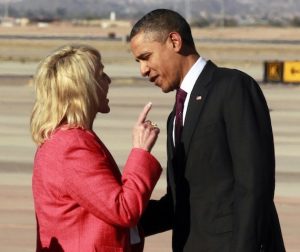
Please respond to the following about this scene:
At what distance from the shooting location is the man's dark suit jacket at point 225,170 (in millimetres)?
4406

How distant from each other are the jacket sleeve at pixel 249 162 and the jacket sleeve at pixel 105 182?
1.17 feet

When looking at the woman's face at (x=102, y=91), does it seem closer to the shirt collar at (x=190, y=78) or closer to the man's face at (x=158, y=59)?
the man's face at (x=158, y=59)

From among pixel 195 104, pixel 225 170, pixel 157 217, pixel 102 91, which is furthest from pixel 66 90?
pixel 157 217

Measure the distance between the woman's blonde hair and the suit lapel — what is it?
0.42m

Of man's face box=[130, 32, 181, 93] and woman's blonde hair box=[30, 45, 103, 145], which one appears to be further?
man's face box=[130, 32, 181, 93]

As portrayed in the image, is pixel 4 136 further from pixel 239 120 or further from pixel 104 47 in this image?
pixel 104 47

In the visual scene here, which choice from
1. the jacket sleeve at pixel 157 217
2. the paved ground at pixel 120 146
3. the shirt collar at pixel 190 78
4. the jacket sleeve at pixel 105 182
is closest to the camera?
the jacket sleeve at pixel 105 182

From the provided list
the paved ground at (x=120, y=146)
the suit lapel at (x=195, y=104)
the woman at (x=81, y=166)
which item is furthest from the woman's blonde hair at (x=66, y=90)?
the paved ground at (x=120, y=146)

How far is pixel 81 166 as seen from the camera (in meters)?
4.30

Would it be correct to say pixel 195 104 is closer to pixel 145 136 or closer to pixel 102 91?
pixel 145 136

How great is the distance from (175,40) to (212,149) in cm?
48

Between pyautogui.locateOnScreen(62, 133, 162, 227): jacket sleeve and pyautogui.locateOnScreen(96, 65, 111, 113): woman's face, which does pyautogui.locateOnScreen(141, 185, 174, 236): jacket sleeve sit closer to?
pyautogui.locateOnScreen(62, 133, 162, 227): jacket sleeve

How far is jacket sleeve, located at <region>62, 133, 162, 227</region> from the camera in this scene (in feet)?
14.0

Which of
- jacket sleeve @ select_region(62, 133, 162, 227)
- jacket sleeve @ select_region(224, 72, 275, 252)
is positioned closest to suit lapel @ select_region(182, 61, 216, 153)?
jacket sleeve @ select_region(224, 72, 275, 252)
